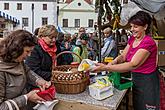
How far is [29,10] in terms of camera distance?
1828 inches

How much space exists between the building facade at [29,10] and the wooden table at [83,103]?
4443cm

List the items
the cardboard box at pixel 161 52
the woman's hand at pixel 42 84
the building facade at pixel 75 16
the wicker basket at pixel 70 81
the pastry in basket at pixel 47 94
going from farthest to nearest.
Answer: the building facade at pixel 75 16, the cardboard box at pixel 161 52, the wicker basket at pixel 70 81, the woman's hand at pixel 42 84, the pastry in basket at pixel 47 94

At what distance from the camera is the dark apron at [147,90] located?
2369mm

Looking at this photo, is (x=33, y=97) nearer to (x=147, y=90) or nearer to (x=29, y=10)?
(x=147, y=90)

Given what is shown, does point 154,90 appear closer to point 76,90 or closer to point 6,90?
point 76,90

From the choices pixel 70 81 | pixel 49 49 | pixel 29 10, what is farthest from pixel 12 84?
pixel 29 10

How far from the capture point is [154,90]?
2395 mm

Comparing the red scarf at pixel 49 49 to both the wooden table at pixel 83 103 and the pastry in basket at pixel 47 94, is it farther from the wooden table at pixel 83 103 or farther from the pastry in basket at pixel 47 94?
the pastry in basket at pixel 47 94

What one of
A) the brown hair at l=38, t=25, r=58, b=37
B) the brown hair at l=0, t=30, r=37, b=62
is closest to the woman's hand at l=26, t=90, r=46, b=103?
the brown hair at l=0, t=30, r=37, b=62

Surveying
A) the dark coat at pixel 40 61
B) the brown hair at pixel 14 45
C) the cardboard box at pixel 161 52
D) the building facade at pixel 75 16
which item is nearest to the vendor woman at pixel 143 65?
the dark coat at pixel 40 61

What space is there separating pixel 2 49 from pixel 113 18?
179 inches

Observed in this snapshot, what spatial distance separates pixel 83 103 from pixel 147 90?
686 millimetres

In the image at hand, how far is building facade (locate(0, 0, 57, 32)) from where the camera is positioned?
151 feet

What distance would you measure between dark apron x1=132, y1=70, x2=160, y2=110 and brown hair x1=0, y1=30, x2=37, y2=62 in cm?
110
